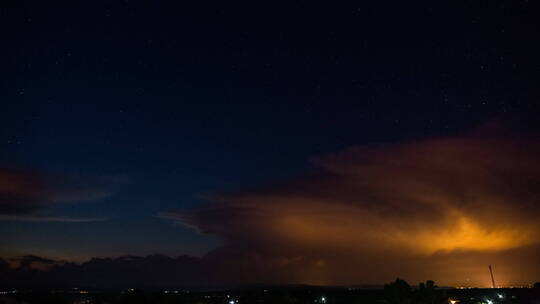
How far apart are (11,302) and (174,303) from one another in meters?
19.4

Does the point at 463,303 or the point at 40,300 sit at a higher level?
the point at 40,300

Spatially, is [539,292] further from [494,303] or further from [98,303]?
[98,303]

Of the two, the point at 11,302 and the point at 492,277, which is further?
the point at 492,277

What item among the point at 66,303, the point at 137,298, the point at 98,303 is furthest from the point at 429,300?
the point at 66,303

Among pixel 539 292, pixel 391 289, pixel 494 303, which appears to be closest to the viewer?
A: pixel 391 289

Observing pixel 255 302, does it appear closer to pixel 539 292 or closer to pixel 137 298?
pixel 137 298

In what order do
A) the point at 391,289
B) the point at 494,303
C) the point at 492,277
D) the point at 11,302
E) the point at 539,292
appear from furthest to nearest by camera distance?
the point at 492,277, the point at 494,303, the point at 539,292, the point at 391,289, the point at 11,302

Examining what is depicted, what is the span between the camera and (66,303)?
167 feet

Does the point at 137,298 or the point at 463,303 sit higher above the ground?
the point at 137,298

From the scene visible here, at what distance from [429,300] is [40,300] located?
45.5 metres

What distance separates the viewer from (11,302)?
1607 inches

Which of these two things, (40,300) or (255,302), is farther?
(255,302)

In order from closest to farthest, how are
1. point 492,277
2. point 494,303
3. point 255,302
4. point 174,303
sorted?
1. point 174,303
2. point 494,303
3. point 255,302
4. point 492,277

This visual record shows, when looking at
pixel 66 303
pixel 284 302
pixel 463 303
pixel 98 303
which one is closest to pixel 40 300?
pixel 66 303
